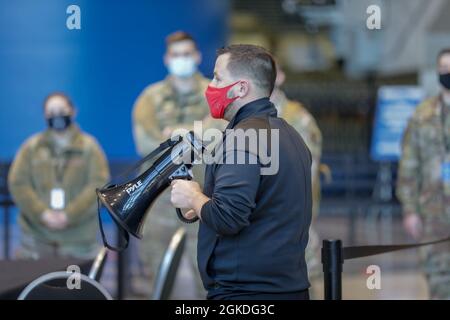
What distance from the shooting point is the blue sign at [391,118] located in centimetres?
1007

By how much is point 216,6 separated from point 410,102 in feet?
7.68

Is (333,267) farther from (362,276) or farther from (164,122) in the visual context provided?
(362,276)

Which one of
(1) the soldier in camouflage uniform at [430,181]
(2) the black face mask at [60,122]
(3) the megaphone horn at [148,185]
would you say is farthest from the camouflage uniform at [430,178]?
(3) the megaphone horn at [148,185]

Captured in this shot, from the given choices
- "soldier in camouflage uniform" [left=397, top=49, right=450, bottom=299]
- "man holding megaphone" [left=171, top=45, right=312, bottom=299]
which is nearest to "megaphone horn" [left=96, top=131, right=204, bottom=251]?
"man holding megaphone" [left=171, top=45, right=312, bottom=299]

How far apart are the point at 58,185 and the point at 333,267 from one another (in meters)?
2.85

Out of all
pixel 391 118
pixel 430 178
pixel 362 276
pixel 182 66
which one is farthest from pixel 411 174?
pixel 391 118

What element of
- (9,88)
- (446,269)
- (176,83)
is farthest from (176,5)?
(446,269)

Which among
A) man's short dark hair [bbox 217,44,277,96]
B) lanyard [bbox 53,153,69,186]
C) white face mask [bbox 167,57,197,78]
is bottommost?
man's short dark hair [bbox 217,44,277,96]

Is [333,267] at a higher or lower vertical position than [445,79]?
lower

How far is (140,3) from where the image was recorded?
9766 mm

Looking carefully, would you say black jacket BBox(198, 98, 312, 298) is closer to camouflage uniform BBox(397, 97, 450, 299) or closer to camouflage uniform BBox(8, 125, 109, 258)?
camouflage uniform BBox(397, 97, 450, 299)

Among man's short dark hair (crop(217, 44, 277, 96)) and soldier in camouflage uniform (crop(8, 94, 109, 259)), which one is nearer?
man's short dark hair (crop(217, 44, 277, 96))

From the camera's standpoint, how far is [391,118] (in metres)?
10.1

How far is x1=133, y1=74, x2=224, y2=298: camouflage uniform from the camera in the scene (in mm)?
5531
